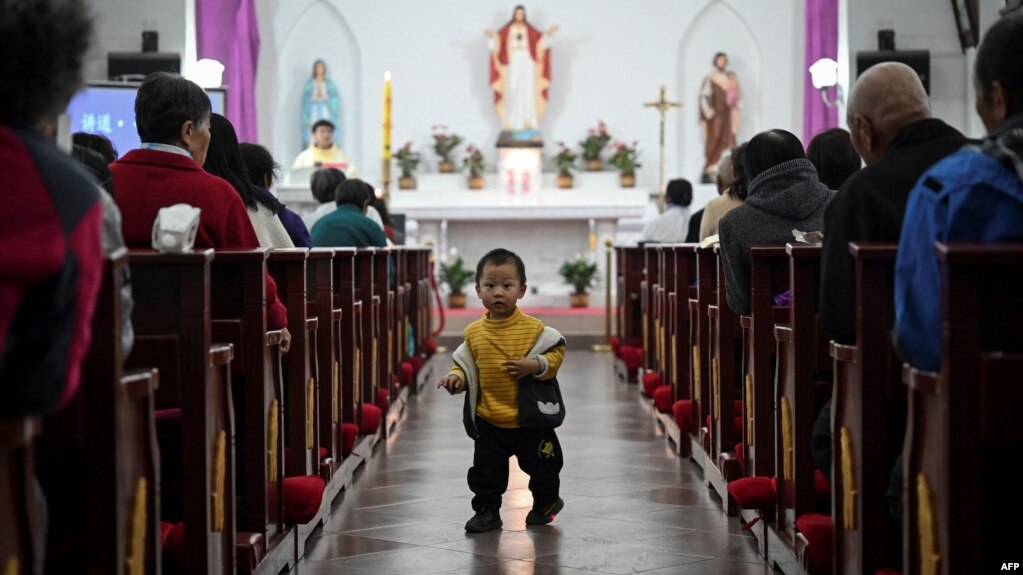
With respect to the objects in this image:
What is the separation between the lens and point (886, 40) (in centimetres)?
1147

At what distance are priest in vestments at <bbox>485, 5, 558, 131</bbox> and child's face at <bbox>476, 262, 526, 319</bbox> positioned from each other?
37.7ft

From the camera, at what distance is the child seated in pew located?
164 inches

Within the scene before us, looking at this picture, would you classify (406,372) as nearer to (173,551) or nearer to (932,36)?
(173,551)

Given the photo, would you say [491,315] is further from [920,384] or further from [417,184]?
[417,184]

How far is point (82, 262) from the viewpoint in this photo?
1.99 m

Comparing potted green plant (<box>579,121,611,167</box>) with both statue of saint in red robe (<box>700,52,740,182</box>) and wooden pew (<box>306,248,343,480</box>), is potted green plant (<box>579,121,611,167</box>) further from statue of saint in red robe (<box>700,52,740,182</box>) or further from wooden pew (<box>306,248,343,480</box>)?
wooden pew (<box>306,248,343,480</box>)

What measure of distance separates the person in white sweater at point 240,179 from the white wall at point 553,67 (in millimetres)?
11542

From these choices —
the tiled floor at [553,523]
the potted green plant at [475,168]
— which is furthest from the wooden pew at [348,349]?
the potted green plant at [475,168]

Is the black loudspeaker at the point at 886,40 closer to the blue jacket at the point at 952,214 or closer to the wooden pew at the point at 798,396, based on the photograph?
the wooden pew at the point at 798,396

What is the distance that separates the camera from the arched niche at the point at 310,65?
1608 centimetres

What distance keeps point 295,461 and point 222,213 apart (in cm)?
87

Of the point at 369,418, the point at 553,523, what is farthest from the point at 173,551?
the point at 369,418

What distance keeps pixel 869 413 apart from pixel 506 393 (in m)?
1.68

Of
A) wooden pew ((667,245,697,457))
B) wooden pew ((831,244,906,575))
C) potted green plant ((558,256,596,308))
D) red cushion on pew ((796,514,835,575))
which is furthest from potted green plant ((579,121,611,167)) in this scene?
wooden pew ((831,244,906,575))
